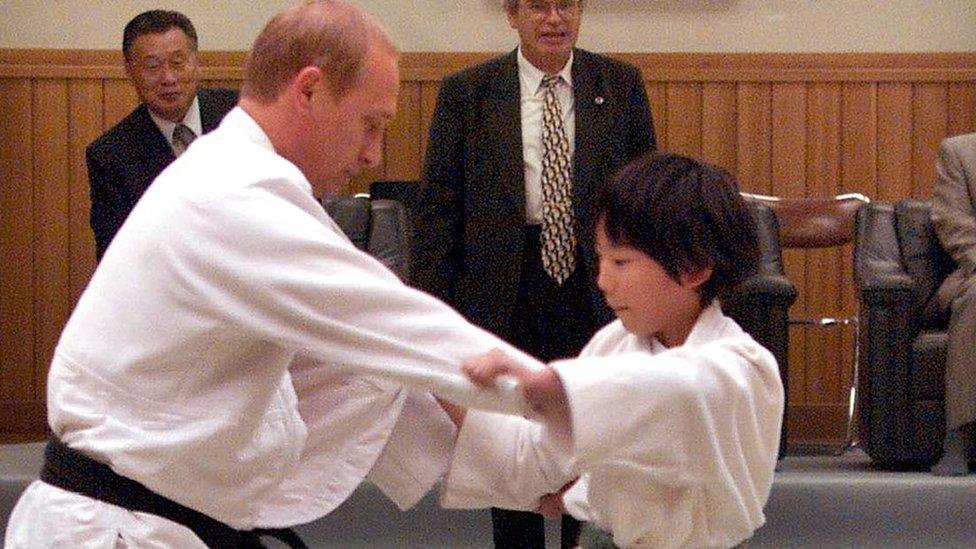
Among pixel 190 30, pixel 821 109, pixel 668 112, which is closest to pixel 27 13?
pixel 190 30

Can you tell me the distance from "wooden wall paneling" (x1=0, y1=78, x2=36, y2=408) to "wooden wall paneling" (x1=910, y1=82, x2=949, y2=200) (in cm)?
429

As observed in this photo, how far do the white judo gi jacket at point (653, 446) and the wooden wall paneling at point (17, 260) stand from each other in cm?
624

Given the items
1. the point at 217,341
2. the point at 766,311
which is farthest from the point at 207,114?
the point at 217,341

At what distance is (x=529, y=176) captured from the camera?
17.7ft

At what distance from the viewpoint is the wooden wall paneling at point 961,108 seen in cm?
818

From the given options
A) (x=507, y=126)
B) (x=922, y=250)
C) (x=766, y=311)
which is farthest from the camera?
(x=922, y=250)

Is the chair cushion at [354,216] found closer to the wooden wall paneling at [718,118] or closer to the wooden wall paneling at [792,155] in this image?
the wooden wall paneling at [718,118]

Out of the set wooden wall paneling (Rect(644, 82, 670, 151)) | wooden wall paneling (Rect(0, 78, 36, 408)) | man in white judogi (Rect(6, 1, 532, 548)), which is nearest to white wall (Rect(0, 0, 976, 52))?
wooden wall paneling (Rect(644, 82, 670, 151))

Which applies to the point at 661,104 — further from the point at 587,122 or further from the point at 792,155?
the point at 587,122

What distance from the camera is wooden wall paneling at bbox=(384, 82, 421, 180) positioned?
827 centimetres

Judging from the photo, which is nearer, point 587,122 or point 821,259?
point 587,122

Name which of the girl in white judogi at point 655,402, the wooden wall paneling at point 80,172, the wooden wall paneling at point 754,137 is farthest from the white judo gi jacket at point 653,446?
the wooden wall paneling at point 80,172

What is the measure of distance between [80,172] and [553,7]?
3729 mm

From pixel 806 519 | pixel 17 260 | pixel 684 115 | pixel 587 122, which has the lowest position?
pixel 806 519
